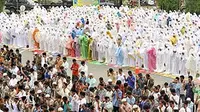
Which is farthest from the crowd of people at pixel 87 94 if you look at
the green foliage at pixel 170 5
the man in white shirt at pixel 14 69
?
the green foliage at pixel 170 5

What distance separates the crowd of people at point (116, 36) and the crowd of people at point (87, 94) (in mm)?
4730

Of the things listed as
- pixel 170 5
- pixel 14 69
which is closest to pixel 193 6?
pixel 170 5

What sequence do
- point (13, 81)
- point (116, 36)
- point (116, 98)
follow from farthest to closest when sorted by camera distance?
point (116, 36), point (13, 81), point (116, 98)

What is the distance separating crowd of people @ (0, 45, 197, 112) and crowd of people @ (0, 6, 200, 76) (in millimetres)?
4730

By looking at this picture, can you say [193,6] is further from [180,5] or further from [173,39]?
[173,39]

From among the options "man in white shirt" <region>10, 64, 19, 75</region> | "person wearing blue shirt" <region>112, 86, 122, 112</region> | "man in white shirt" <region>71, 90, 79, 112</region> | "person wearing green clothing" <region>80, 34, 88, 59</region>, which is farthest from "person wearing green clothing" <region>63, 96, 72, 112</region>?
"person wearing green clothing" <region>80, 34, 88, 59</region>

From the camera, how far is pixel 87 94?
1376 cm

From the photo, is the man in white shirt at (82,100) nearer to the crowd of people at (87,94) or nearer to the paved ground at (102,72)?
the crowd of people at (87,94)

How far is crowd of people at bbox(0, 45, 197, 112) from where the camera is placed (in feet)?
40.6

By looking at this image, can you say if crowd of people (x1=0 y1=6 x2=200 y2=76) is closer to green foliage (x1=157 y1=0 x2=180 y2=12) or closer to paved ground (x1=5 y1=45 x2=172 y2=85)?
paved ground (x1=5 y1=45 x2=172 y2=85)

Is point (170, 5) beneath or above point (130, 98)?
above

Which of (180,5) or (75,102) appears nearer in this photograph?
(75,102)

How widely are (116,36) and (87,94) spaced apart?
9.49 meters

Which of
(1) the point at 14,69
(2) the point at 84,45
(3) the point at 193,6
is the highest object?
(3) the point at 193,6
